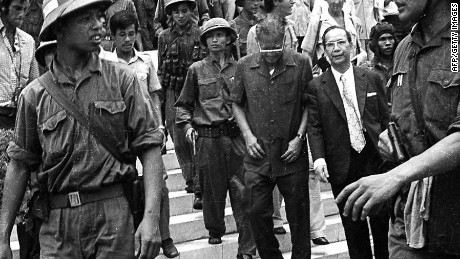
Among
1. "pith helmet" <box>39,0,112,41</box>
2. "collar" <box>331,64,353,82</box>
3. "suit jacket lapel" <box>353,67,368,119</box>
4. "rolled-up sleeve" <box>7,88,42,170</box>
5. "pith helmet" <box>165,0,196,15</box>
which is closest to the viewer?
"pith helmet" <box>39,0,112,41</box>

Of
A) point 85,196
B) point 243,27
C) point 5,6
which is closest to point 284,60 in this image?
point 5,6

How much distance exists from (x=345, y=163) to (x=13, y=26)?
3.27 m

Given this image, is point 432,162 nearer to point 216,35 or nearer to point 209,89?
point 209,89

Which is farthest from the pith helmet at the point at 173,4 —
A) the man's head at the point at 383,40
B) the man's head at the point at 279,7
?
the man's head at the point at 383,40

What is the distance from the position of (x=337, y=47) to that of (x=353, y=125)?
0.85 metres

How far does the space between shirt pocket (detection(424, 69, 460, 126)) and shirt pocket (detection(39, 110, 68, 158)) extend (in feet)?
6.58

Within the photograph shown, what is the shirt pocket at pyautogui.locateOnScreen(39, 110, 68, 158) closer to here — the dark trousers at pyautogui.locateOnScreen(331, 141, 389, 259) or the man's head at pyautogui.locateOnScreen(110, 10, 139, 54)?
the dark trousers at pyautogui.locateOnScreen(331, 141, 389, 259)

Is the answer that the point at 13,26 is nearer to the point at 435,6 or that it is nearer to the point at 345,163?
the point at 345,163

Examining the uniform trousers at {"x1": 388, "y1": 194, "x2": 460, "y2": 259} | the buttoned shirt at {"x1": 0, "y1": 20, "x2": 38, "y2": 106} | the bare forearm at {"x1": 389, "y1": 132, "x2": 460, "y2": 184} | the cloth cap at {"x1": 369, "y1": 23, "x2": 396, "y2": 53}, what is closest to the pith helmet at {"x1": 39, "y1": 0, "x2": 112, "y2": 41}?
the uniform trousers at {"x1": 388, "y1": 194, "x2": 460, "y2": 259}

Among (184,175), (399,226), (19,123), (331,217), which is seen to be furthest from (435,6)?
(331,217)

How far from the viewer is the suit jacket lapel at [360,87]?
9.80 meters

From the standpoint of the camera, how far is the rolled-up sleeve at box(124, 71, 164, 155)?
6.16 metres

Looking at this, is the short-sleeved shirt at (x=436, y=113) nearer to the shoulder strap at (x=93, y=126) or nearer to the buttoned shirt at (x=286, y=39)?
the shoulder strap at (x=93, y=126)

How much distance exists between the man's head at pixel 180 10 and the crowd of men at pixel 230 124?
2 centimetres
